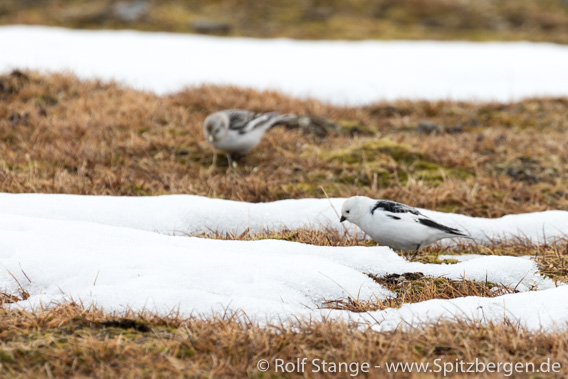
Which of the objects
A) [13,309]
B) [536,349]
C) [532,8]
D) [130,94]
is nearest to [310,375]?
[536,349]

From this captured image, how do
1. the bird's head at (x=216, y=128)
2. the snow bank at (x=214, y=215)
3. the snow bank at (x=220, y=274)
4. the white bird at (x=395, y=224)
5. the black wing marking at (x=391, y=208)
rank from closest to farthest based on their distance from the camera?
1. the snow bank at (x=220, y=274)
2. the white bird at (x=395, y=224)
3. the black wing marking at (x=391, y=208)
4. the snow bank at (x=214, y=215)
5. the bird's head at (x=216, y=128)

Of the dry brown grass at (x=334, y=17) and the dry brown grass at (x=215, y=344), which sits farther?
the dry brown grass at (x=334, y=17)

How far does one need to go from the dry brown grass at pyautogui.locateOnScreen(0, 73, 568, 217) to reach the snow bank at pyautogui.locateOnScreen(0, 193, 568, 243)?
0.61 m

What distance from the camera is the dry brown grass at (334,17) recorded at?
23.1m

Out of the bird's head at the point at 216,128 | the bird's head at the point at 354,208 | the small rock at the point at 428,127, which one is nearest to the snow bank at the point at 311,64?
the small rock at the point at 428,127

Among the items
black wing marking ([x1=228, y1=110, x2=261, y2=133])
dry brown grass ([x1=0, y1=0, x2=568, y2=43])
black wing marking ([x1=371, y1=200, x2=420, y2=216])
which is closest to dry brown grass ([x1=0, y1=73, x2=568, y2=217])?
black wing marking ([x1=228, y1=110, x2=261, y2=133])

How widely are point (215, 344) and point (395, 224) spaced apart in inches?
75.4

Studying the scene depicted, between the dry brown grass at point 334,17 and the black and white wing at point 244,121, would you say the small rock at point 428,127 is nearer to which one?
the black and white wing at point 244,121

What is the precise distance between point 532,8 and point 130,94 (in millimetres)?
23900

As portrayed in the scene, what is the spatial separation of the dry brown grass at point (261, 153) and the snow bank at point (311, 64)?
1937 millimetres

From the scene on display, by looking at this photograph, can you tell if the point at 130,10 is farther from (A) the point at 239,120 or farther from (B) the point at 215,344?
(B) the point at 215,344

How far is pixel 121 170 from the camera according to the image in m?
6.98

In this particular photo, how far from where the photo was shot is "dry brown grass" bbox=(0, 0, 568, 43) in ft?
75.7

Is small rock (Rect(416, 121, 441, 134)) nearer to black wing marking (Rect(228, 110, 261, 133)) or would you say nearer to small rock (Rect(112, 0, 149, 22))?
black wing marking (Rect(228, 110, 261, 133))
